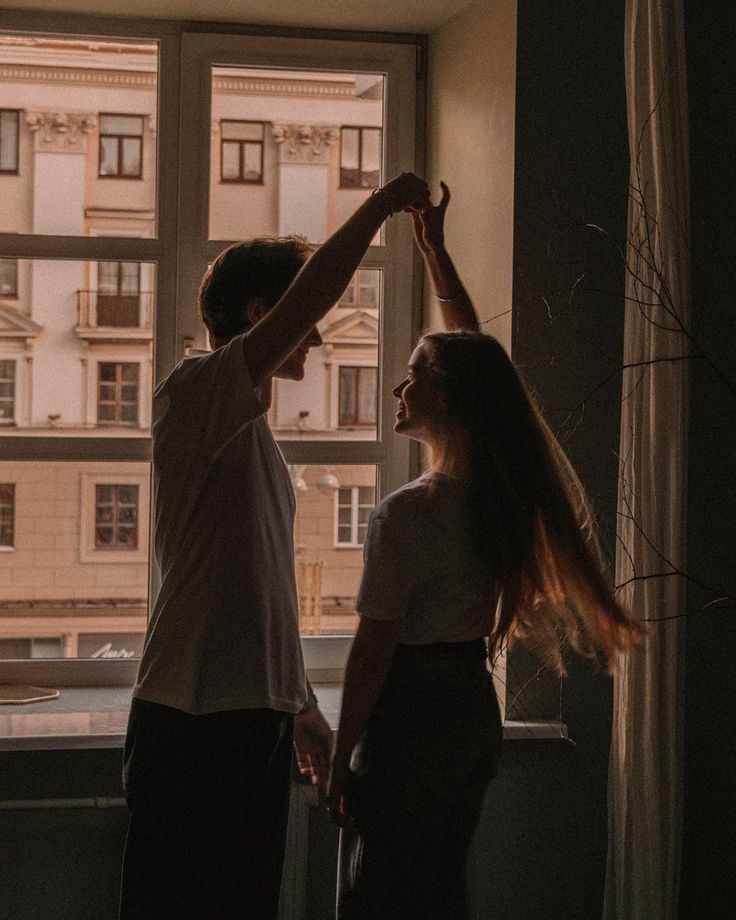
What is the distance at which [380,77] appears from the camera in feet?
9.36

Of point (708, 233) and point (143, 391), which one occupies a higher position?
point (708, 233)

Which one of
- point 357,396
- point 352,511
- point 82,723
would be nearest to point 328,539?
point 352,511

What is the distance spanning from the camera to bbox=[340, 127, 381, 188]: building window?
9.30 feet

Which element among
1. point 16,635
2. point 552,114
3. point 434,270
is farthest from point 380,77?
point 16,635

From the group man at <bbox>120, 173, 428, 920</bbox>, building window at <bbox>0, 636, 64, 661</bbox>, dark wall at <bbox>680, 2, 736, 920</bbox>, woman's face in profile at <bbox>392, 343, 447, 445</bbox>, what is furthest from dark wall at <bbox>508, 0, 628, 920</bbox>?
building window at <bbox>0, 636, 64, 661</bbox>

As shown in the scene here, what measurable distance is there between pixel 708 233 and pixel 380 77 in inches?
39.5

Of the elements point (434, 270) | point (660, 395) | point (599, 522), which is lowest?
point (599, 522)

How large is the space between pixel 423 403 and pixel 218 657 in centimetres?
54

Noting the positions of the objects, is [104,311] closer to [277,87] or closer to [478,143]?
[277,87]

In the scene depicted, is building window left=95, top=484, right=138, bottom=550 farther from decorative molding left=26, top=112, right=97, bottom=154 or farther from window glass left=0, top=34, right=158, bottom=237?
decorative molding left=26, top=112, right=97, bottom=154

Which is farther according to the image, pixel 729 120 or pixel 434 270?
pixel 729 120

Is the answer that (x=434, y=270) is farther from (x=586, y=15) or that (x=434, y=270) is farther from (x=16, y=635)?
(x=16, y=635)

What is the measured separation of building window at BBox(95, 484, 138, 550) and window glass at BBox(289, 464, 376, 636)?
42 centimetres

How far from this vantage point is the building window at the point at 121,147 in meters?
2.75
